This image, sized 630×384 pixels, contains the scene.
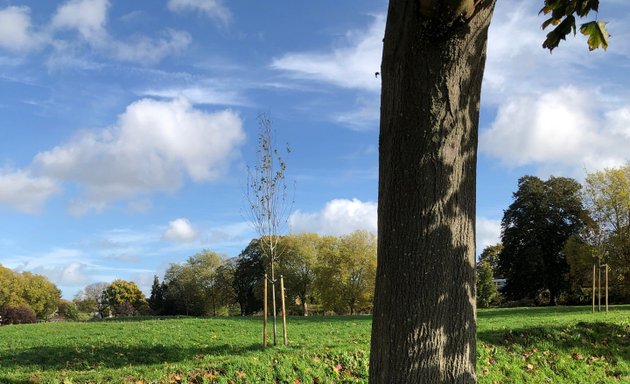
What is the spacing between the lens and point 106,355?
12.1 metres

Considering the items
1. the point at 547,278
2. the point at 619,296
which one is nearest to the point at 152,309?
the point at 547,278

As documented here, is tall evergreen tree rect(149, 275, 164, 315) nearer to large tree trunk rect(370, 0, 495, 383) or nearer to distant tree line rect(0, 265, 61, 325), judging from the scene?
distant tree line rect(0, 265, 61, 325)

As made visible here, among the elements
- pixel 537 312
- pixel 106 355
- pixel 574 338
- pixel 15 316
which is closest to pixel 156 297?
pixel 15 316

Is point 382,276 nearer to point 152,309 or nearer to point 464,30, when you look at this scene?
point 464,30

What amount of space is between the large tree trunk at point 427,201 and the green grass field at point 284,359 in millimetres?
6061

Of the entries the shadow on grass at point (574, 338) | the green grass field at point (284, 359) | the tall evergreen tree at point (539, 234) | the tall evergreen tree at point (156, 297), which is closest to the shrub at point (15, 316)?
the green grass field at point (284, 359)

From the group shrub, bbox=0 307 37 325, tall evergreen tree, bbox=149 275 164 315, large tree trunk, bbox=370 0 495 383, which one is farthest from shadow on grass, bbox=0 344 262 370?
tall evergreen tree, bbox=149 275 164 315

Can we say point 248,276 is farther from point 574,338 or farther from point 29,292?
point 574,338

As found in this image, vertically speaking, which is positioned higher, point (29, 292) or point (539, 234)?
point (539, 234)

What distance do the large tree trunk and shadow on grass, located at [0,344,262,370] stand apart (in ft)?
27.0

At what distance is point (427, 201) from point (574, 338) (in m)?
12.0

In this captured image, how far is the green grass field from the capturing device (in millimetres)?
8633

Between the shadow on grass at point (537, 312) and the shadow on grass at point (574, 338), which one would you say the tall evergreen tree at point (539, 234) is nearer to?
the shadow on grass at point (537, 312)

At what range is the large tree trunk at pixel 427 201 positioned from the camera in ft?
9.61
